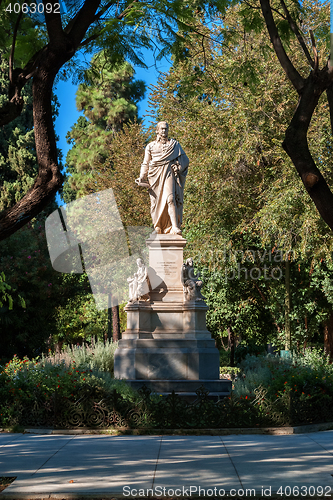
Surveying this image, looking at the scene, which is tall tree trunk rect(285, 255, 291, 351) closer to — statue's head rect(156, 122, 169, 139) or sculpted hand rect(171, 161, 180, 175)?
sculpted hand rect(171, 161, 180, 175)

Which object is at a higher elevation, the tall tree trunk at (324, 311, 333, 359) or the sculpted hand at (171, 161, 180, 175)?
the sculpted hand at (171, 161, 180, 175)

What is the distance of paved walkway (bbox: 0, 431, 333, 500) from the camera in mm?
5852

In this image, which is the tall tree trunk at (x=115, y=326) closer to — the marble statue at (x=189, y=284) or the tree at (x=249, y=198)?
the tree at (x=249, y=198)

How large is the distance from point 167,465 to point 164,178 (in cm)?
842

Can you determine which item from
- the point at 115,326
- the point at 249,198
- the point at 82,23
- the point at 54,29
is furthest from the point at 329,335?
the point at 54,29

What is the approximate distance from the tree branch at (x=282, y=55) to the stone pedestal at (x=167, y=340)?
21.4ft

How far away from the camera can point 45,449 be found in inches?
314

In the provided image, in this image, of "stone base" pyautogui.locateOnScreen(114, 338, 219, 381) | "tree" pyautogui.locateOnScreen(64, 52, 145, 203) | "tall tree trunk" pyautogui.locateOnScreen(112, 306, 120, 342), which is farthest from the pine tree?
"stone base" pyautogui.locateOnScreen(114, 338, 219, 381)

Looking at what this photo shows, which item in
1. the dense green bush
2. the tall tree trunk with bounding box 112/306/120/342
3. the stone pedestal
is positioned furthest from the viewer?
the tall tree trunk with bounding box 112/306/120/342

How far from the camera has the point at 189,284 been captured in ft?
42.3

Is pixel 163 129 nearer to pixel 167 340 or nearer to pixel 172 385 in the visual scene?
pixel 167 340

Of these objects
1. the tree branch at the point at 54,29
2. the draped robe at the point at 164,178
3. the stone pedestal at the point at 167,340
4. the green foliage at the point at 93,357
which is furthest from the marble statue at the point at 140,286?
the tree branch at the point at 54,29

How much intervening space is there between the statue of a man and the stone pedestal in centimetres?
66

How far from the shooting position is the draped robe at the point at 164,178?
45.6 ft
